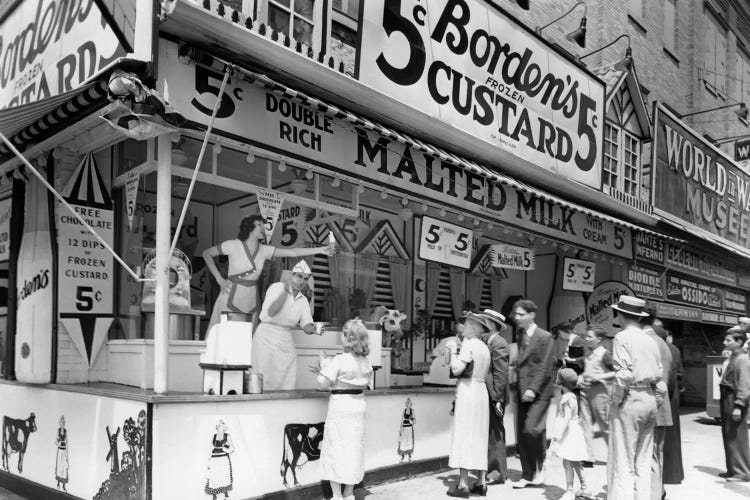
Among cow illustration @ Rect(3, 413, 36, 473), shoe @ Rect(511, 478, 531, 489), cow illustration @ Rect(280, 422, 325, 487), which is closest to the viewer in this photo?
cow illustration @ Rect(280, 422, 325, 487)

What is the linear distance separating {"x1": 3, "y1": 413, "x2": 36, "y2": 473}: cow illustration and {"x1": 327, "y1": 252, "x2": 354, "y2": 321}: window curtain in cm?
425

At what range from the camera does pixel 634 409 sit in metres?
6.21

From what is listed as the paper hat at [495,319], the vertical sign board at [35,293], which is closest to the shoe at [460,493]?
the paper hat at [495,319]

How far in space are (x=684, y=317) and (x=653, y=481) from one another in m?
8.57

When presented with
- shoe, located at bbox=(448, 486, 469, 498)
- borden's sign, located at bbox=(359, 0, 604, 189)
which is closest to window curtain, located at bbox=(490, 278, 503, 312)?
borden's sign, located at bbox=(359, 0, 604, 189)

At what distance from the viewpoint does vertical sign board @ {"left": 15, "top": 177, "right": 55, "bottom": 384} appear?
21.7 ft

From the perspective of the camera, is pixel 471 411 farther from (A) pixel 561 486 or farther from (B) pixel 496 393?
(A) pixel 561 486

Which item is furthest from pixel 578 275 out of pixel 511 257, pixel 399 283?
pixel 399 283

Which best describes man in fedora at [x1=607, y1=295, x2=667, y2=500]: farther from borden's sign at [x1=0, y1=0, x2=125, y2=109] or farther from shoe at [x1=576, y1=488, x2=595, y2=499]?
borden's sign at [x1=0, y1=0, x2=125, y2=109]

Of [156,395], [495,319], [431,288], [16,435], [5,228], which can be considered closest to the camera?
[156,395]

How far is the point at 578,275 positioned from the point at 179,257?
764 centimetres

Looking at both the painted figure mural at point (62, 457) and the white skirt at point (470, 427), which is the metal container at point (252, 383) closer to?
the painted figure mural at point (62, 457)

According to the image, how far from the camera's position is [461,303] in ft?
39.8

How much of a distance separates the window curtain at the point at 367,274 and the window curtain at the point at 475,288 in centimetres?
231
